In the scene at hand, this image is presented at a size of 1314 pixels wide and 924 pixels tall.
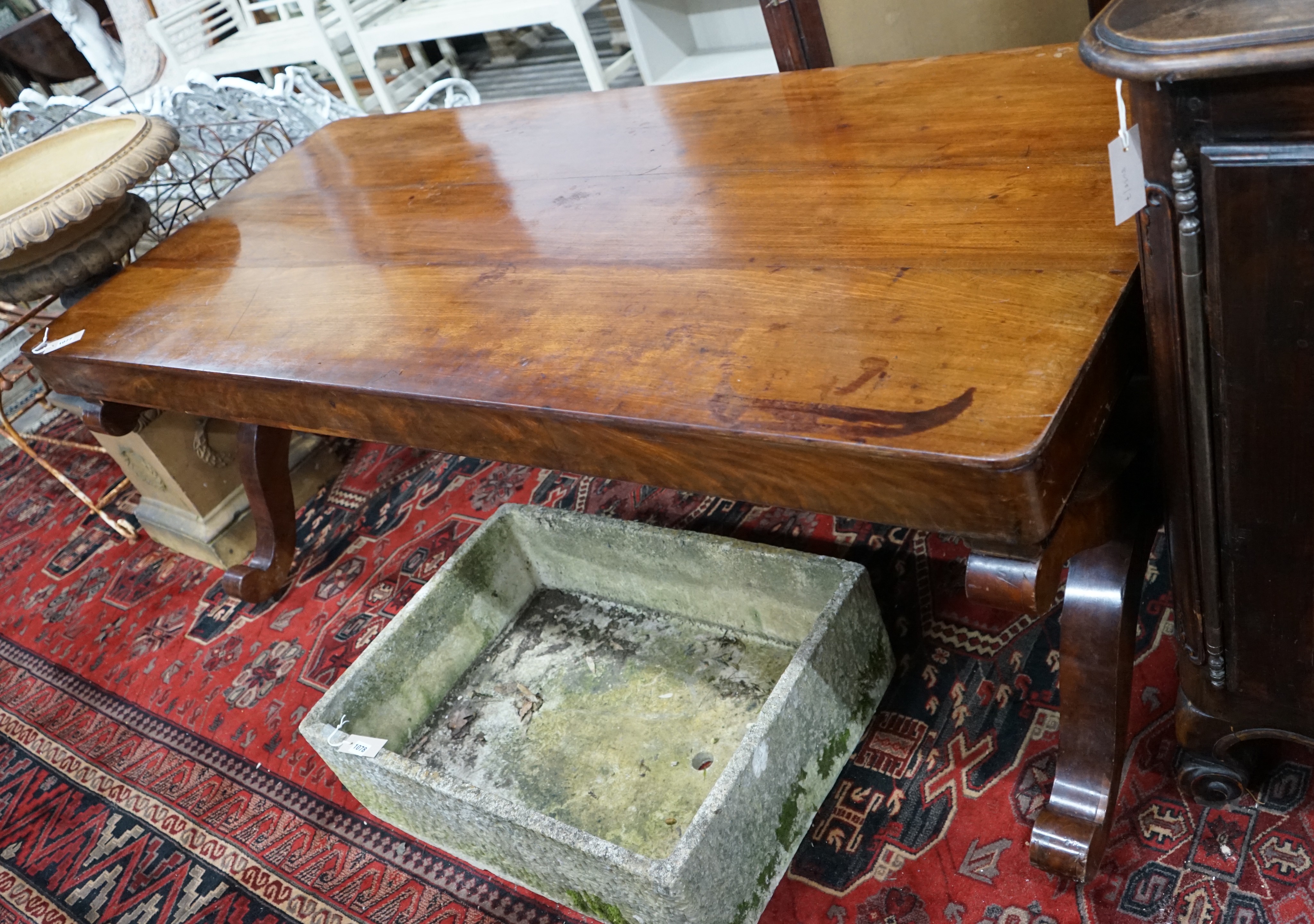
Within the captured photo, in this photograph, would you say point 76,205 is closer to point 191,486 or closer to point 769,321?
point 191,486

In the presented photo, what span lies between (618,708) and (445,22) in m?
2.53

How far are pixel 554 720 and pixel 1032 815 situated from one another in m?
0.66

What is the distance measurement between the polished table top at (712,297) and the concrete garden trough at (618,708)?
0.40m

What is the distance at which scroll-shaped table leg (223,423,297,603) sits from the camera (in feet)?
6.40

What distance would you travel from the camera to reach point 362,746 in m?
1.33

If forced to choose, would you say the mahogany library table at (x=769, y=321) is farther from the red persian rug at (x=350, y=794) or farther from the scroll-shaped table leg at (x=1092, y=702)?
the red persian rug at (x=350, y=794)

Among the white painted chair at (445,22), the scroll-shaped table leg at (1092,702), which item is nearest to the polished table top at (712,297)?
the scroll-shaped table leg at (1092,702)

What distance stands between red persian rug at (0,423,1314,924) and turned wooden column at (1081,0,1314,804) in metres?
0.22

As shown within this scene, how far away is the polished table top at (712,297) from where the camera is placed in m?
0.87

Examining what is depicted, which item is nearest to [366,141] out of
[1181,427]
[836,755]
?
[836,755]

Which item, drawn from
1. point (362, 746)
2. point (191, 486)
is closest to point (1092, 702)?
point (362, 746)

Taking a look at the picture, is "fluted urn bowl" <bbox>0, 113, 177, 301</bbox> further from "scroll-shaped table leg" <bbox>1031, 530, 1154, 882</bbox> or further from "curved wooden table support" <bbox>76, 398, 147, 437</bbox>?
"scroll-shaped table leg" <bbox>1031, 530, 1154, 882</bbox>

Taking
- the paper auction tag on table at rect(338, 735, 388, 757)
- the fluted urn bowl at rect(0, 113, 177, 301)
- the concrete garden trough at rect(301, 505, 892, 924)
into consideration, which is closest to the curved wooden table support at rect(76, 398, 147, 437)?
the fluted urn bowl at rect(0, 113, 177, 301)

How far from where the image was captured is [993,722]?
1.37m
